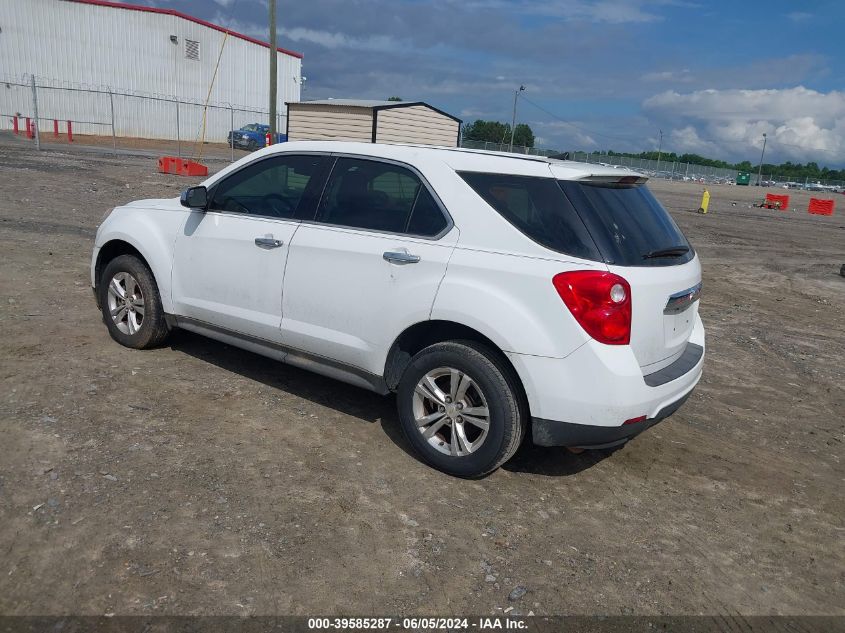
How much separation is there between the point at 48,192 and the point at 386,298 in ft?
42.5

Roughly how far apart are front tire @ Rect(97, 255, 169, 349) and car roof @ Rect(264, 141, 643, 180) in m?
1.92

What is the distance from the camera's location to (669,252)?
12.9 feet

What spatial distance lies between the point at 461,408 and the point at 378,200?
1363 mm

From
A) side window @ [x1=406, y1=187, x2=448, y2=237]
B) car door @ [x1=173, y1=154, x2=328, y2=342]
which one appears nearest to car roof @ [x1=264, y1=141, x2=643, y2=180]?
side window @ [x1=406, y1=187, x2=448, y2=237]

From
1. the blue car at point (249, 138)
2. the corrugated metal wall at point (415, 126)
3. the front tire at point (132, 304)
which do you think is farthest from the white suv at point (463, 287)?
the blue car at point (249, 138)

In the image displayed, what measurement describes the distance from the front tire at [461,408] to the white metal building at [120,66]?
3648 centimetres

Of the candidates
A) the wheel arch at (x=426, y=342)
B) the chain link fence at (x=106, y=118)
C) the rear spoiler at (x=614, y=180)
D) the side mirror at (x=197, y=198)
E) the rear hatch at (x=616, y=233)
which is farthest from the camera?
the chain link fence at (x=106, y=118)

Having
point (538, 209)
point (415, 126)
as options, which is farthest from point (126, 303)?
point (415, 126)

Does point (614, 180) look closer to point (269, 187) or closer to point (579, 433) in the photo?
point (579, 433)

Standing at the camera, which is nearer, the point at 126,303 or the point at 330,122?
the point at 126,303

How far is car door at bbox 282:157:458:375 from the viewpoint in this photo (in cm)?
390

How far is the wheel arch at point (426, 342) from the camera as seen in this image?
12.0ft

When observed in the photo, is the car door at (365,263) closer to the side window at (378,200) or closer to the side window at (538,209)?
the side window at (378,200)

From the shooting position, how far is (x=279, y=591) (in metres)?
2.87
